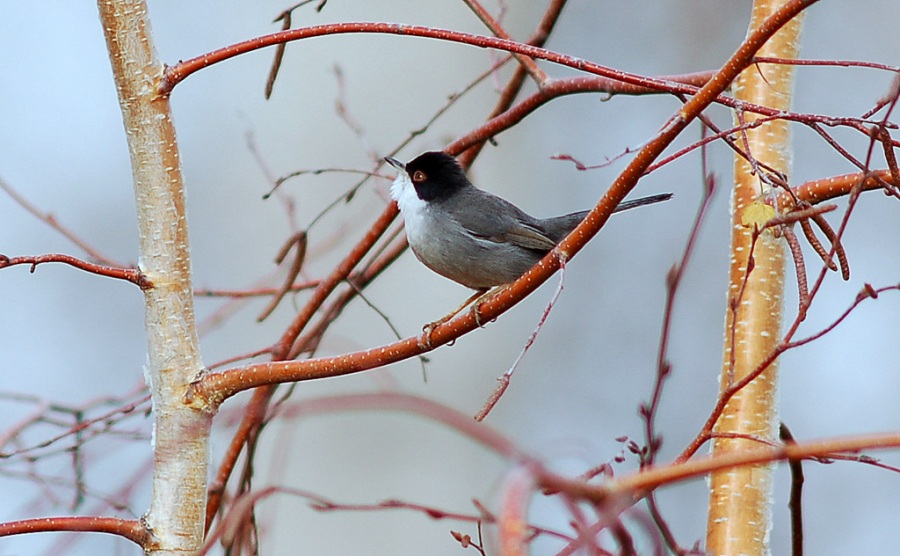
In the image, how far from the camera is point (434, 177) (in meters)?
3.69

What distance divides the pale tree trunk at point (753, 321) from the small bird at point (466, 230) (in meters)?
1.21

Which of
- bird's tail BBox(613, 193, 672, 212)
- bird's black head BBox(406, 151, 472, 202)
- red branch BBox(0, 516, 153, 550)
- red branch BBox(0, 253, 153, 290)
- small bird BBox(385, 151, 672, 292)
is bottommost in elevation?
red branch BBox(0, 516, 153, 550)

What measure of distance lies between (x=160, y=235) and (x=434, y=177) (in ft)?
6.78

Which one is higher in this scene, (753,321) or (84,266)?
(753,321)

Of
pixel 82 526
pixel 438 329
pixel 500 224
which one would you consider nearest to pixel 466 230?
pixel 500 224

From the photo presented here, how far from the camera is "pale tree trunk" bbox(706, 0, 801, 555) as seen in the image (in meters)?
1.81

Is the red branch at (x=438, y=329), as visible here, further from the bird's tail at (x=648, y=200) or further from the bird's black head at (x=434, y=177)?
the bird's black head at (x=434, y=177)

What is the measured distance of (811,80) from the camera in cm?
743

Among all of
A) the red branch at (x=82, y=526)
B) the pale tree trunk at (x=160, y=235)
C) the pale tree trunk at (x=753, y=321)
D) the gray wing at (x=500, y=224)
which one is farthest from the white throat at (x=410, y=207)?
the red branch at (x=82, y=526)

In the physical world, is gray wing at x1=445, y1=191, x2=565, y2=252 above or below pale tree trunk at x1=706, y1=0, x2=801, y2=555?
above

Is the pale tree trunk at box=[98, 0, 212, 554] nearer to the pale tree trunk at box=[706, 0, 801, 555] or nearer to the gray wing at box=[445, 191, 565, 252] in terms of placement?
the pale tree trunk at box=[706, 0, 801, 555]

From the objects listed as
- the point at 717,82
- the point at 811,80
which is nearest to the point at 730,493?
the point at 717,82

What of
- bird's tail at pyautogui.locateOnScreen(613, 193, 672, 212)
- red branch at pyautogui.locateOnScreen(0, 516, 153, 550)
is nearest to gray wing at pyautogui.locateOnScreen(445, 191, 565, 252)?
bird's tail at pyautogui.locateOnScreen(613, 193, 672, 212)

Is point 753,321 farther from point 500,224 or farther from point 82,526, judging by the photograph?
point 500,224
